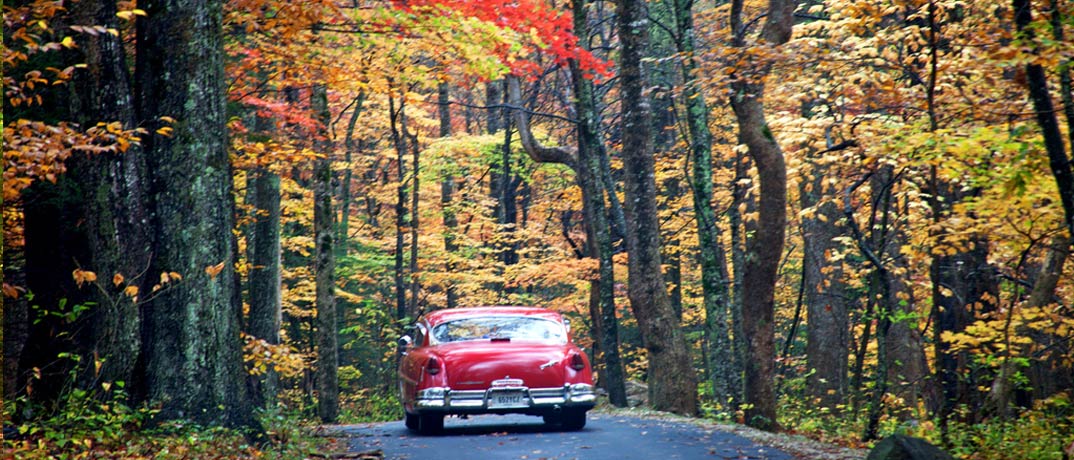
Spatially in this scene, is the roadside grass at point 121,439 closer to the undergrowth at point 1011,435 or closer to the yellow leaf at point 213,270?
the yellow leaf at point 213,270

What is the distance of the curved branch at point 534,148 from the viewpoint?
28.0 metres

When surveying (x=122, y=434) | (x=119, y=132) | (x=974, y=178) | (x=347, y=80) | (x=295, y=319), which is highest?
(x=347, y=80)

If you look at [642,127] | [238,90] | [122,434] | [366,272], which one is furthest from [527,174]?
[122,434]

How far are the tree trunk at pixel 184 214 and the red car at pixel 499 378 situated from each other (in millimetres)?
3545

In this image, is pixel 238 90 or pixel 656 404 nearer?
pixel 238 90

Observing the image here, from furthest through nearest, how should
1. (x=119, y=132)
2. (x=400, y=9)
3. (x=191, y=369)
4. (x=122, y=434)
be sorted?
(x=400, y=9) → (x=191, y=369) → (x=122, y=434) → (x=119, y=132)

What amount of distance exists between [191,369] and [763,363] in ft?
31.4

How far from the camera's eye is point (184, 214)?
11297 millimetres

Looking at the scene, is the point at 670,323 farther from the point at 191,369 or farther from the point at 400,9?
the point at 191,369

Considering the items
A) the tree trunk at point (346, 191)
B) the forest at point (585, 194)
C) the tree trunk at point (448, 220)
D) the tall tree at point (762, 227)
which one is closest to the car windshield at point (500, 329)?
the forest at point (585, 194)

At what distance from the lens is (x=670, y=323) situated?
20000mm

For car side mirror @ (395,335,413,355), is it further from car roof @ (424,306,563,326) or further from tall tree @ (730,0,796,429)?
tall tree @ (730,0,796,429)

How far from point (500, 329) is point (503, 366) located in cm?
121

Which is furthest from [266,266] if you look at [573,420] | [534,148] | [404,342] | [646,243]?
[573,420]
